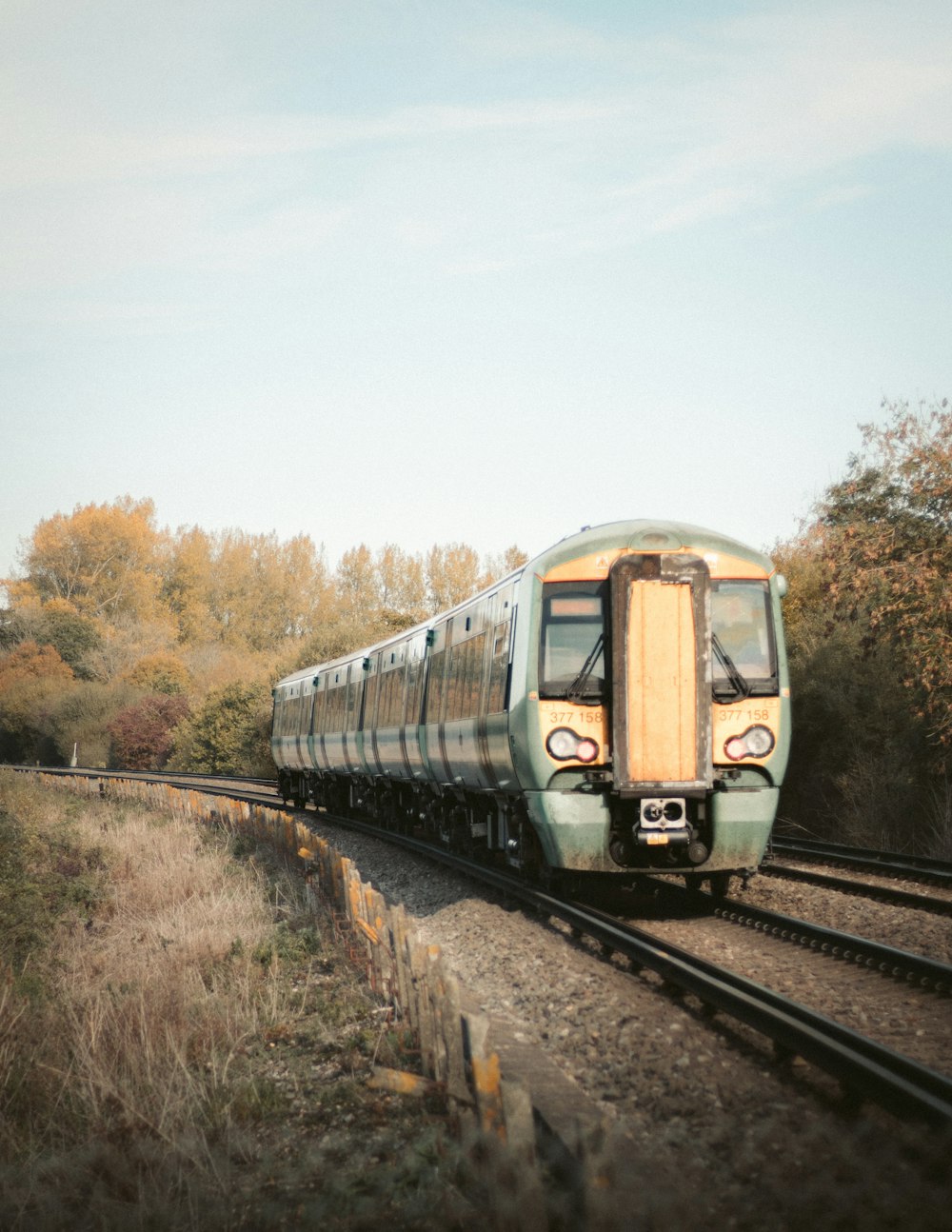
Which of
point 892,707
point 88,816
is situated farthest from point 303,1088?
point 88,816

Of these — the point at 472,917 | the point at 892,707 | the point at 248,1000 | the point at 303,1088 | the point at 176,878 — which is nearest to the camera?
the point at 303,1088

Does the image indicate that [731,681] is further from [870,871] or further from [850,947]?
[870,871]

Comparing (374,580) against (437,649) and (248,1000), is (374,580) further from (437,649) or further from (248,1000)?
(248,1000)

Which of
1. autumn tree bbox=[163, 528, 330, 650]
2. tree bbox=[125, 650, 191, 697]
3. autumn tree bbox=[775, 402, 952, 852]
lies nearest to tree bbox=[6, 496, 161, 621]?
autumn tree bbox=[163, 528, 330, 650]

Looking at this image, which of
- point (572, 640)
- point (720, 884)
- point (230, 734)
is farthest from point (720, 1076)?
point (230, 734)

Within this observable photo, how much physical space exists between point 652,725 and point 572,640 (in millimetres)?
1004

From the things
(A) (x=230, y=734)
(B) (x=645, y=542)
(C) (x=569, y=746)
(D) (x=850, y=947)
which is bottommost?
(D) (x=850, y=947)

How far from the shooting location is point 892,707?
18047 mm

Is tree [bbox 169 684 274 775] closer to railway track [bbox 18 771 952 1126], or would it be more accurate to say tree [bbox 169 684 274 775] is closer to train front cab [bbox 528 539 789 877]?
railway track [bbox 18 771 952 1126]

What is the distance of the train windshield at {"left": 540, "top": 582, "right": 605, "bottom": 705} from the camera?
9742 mm

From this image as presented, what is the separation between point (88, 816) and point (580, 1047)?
20888 mm

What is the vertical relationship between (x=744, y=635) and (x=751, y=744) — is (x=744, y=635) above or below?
above

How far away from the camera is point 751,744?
386 inches

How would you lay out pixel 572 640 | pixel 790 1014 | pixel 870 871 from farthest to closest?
pixel 870 871 → pixel 572 640 → pixel 790 1014
